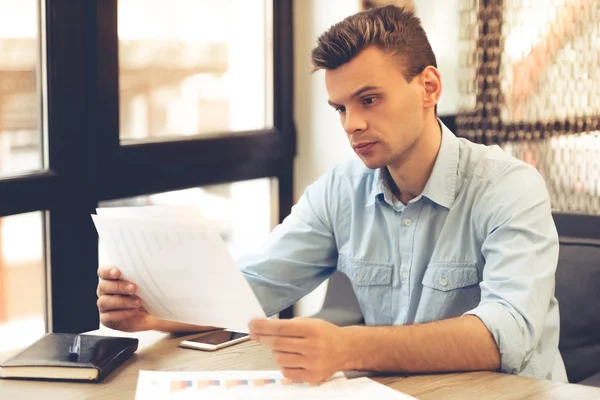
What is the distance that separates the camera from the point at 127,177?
7.30ft

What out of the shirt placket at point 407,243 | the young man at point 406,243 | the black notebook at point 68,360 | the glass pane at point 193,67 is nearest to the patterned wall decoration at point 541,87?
the glass pane at point 193,67

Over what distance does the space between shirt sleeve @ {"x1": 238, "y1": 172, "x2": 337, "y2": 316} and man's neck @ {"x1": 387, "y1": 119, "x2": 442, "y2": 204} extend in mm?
177

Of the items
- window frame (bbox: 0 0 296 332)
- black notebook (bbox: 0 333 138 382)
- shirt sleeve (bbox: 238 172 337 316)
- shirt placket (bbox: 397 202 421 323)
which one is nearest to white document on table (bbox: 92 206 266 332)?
black notebook (bbox: 0 333 138 382)

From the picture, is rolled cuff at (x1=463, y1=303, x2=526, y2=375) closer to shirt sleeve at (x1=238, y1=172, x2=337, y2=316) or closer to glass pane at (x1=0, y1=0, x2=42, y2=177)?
shirt sleeve at (x1=238, y1=172, x2=337, y2=316)

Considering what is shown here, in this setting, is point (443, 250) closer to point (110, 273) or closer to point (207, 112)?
point (110, 273)

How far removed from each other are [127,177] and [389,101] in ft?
2.86

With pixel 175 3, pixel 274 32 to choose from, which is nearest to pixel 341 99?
pixel 175 3

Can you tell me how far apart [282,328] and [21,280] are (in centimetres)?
104

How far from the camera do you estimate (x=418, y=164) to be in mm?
1728

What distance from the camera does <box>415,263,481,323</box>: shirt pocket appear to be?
1632 millimetres

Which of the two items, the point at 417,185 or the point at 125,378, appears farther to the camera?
the point at 417,185

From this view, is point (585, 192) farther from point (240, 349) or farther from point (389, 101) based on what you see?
point (240, 349)

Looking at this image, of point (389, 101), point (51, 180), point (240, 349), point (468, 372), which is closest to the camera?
point (468, 372)

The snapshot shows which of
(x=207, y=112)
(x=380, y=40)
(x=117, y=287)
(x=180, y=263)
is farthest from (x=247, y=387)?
(x=207, y=112)
